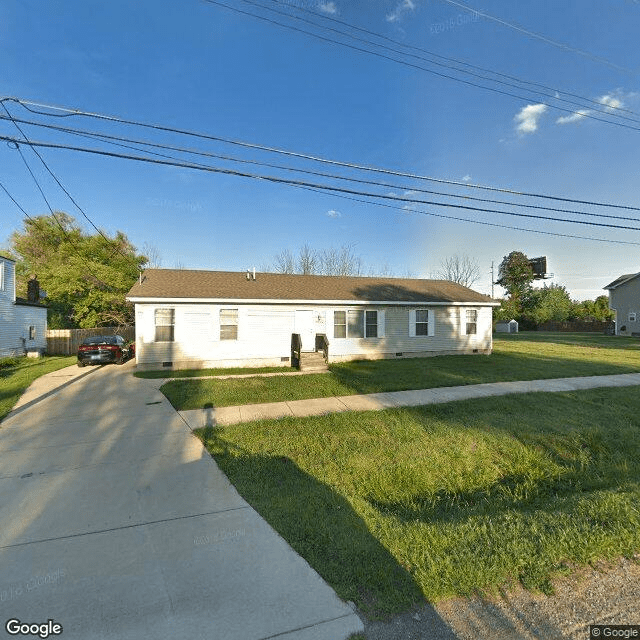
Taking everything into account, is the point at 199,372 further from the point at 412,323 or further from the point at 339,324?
the point at 412,323

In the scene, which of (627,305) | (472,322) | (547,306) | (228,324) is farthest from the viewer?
(547,306)

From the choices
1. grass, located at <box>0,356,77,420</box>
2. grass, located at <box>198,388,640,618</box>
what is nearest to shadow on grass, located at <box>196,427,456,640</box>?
grass, located at <box>198,388,640,618</box>

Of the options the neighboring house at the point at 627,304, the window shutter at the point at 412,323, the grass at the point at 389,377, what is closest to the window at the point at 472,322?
the grass at the point at 389,377

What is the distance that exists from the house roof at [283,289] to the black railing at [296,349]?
154cm

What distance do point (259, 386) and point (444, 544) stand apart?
7148 millimetres

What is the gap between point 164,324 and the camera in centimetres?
1278

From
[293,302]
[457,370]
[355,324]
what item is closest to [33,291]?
[293,302]

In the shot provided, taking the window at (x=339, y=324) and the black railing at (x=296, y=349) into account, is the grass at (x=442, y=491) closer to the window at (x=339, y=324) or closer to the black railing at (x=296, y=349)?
the black railing at (x=296, y=349)

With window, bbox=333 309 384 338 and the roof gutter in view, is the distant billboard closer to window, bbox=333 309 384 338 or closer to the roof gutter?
the roof gutter

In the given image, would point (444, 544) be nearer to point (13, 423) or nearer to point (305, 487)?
point (305, 487)

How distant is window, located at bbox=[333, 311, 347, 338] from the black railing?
1.81 meters

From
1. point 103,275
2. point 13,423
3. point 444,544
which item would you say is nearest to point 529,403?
point 444,544

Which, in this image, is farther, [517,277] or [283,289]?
[517,277]

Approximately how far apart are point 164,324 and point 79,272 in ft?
45.6
